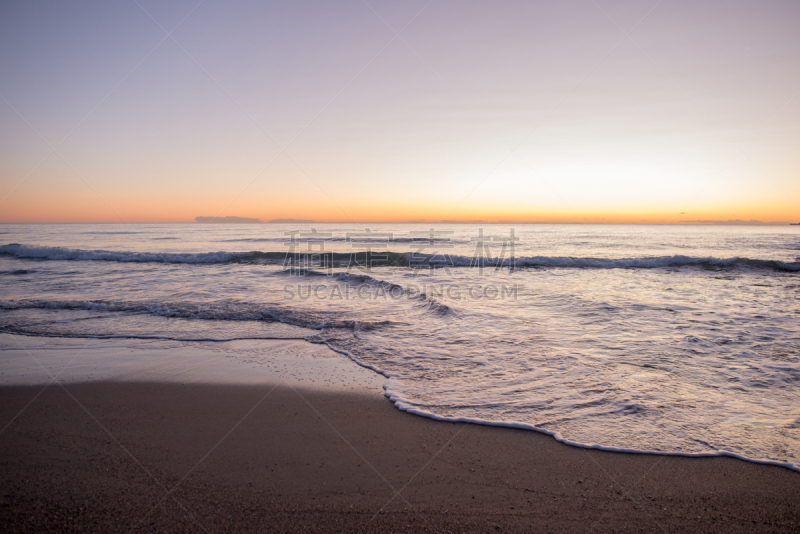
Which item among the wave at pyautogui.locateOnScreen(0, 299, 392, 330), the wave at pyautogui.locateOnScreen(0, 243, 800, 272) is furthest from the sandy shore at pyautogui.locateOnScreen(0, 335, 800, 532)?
the wave at pyautogui.locateOnScreen(0, 243, 800, 272)

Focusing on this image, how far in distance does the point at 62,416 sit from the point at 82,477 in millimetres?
1407

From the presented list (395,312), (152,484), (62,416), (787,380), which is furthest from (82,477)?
(787,380)

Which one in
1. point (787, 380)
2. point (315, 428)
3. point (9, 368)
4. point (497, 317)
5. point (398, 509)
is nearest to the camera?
point (398, 509)

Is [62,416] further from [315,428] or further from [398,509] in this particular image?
[398,509]

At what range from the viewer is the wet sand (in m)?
2.27

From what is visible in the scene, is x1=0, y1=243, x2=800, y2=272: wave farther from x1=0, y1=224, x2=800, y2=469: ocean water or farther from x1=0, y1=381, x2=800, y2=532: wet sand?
x1=0, y1=381, x2=800, y2=532: wet sand

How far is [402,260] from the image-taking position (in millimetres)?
20797

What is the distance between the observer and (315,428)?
3375 millimetres

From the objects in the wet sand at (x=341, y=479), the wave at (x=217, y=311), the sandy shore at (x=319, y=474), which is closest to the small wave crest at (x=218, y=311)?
the wave at (x=217, y=311)

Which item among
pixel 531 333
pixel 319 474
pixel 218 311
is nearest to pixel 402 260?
pixel 218 311

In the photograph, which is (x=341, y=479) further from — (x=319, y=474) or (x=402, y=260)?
(x=402, y=260)

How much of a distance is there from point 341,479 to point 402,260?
18277 mm

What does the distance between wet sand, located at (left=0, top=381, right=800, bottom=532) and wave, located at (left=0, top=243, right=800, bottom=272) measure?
15354 millimetres

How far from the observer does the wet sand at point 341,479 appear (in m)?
2.27
